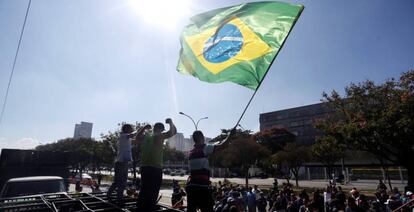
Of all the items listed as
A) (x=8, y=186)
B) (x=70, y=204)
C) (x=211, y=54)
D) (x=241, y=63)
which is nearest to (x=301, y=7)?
(x=241, y=63)

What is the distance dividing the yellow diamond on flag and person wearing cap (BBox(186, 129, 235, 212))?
2.16 m

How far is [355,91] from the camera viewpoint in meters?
22.0

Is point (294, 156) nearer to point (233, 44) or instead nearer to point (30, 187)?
point (30, 187)

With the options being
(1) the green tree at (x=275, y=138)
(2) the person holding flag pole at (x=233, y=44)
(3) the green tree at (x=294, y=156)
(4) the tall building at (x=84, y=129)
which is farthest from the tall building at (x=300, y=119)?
(4) the tall building at (x=84, y=129)

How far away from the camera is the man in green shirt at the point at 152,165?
4490 mm

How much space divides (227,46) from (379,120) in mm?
16659

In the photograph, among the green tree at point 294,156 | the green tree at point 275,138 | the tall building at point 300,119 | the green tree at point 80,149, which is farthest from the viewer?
the tall building at point 300,119

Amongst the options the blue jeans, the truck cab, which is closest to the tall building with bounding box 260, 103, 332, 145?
the truck cab

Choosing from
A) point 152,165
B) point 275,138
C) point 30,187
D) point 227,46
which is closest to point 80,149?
point 275,138

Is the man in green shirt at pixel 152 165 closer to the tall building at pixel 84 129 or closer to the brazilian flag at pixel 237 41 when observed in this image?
the brazilian flag at pixel 237 41

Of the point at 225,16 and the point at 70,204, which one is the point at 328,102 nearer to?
the point at 225,16

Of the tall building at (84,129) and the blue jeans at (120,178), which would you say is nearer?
the blue jeans at (120,178)

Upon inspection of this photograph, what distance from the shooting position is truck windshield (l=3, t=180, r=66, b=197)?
345 inches

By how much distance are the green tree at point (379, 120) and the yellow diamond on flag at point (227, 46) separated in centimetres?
1591
